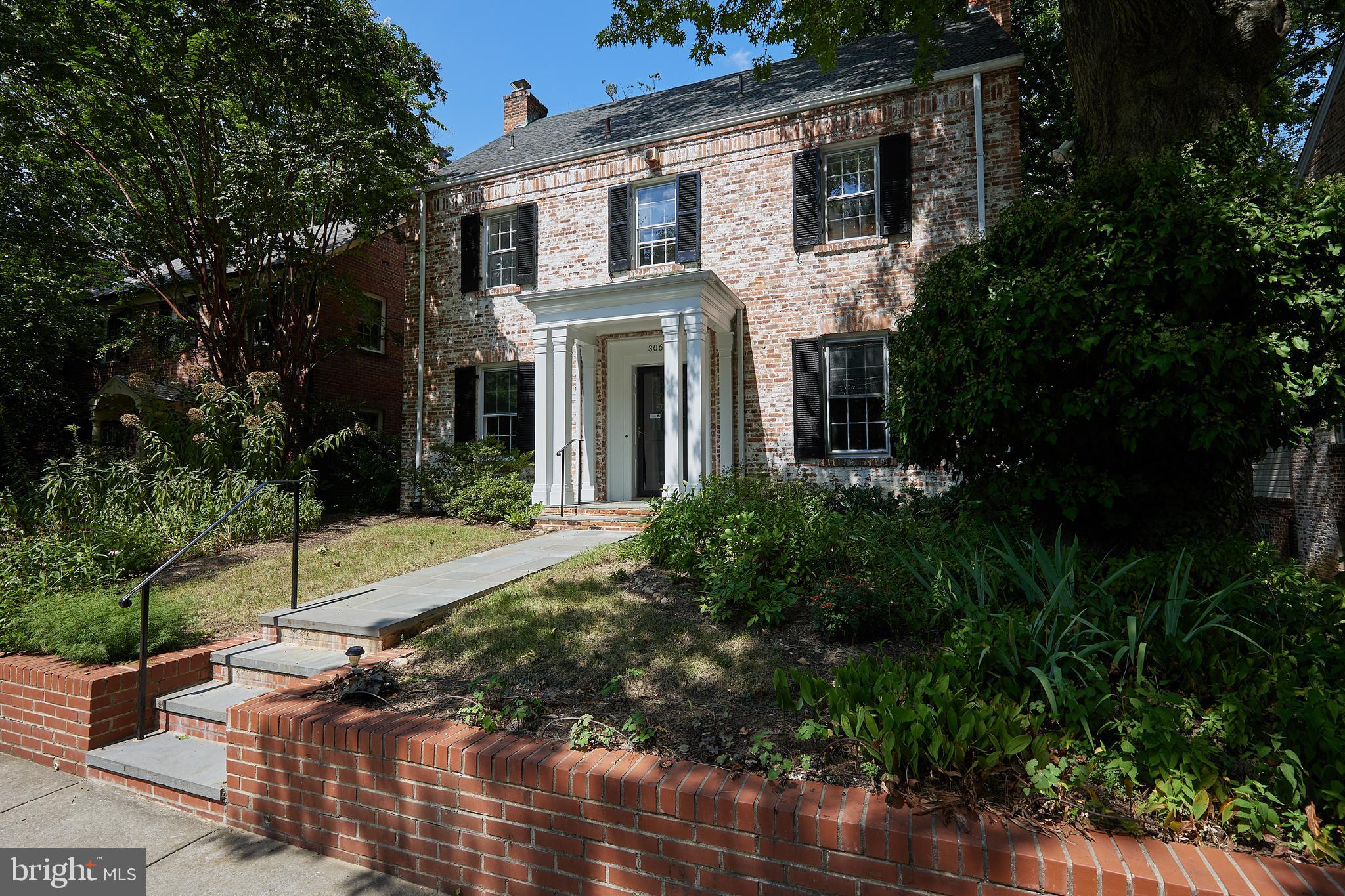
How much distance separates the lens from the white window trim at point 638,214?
1048 cm

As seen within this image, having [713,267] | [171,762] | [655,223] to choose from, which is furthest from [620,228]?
[171,762]

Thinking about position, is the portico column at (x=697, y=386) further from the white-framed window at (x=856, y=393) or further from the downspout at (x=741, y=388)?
the white-framed window at (x=856, y=393)

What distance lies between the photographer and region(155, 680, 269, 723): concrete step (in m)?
3.75

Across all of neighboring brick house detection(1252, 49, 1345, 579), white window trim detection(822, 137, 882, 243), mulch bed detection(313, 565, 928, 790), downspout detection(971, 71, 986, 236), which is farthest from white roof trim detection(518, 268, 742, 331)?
neighboring brick house detection(1252, 49, 1345, 579)

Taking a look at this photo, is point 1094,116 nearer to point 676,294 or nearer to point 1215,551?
point 1215,551

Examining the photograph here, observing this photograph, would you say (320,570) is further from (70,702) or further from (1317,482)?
(1317,482)

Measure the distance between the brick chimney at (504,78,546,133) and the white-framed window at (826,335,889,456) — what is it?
395 inches

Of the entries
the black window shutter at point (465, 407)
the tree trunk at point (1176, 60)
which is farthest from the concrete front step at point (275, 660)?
the black window shutter at point (465, 407)

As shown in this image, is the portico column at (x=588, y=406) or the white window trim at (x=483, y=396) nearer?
the portico column at (x=588, y=406)

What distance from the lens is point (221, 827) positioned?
3.15m

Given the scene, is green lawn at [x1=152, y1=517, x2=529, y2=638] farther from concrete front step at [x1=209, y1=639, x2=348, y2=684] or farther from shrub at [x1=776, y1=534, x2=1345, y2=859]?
shrub at [x1=776, y1=534, x2=1345, y2=859]

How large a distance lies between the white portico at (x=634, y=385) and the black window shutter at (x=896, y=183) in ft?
8.16

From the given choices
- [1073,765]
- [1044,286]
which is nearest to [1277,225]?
[1044,286]

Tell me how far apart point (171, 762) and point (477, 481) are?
681 cm
